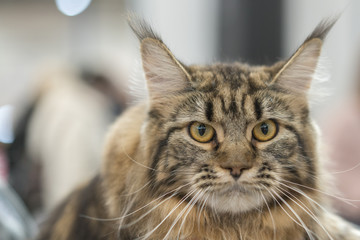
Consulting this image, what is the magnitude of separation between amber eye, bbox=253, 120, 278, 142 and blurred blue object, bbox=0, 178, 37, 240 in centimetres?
99

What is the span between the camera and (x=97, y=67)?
318 cm

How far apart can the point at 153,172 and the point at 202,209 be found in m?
0.16

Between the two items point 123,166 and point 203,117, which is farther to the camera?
point 123,166

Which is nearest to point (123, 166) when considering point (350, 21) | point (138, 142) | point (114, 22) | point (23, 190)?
point (138, 142)

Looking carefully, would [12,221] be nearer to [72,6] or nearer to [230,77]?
[230,77]

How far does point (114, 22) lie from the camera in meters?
4.30

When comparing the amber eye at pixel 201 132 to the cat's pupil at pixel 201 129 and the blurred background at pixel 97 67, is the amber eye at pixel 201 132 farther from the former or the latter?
the blurred background at pixel 97 67

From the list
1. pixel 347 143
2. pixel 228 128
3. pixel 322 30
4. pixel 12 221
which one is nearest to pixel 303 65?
pixel 322 30

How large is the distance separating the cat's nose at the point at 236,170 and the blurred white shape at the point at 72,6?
3.33 m

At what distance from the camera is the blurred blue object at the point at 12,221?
163 cm

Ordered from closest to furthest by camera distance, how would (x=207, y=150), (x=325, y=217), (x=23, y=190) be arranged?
1. (x=207, y=150)
2. (x=325, y=217)
3. (x=23, y=190)

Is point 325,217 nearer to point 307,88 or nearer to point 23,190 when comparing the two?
point 307,88

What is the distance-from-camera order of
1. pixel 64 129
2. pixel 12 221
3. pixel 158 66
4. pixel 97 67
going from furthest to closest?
1. pixel 97 67
2. pixel 64 129
3. pixel 12 221
4. pixel 158 66

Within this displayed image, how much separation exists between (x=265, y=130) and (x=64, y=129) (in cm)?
174
